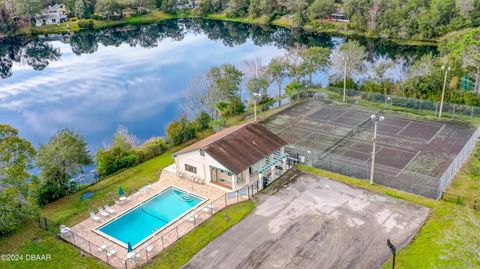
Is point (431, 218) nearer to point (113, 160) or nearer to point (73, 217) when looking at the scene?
point (73, 217)

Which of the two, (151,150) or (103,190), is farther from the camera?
(151,150)

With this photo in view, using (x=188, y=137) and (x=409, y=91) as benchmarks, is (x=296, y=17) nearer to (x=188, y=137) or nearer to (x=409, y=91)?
(x=409, y=91)

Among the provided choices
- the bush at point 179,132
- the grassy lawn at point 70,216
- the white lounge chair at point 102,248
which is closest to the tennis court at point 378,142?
the bush at point 179,132

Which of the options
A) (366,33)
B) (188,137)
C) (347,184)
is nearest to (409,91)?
(347,184)

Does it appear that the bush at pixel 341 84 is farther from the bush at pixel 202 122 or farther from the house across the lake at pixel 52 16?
the house across the lake at pixel 52 16

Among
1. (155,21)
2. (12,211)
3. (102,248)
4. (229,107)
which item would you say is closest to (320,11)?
(155,21)
